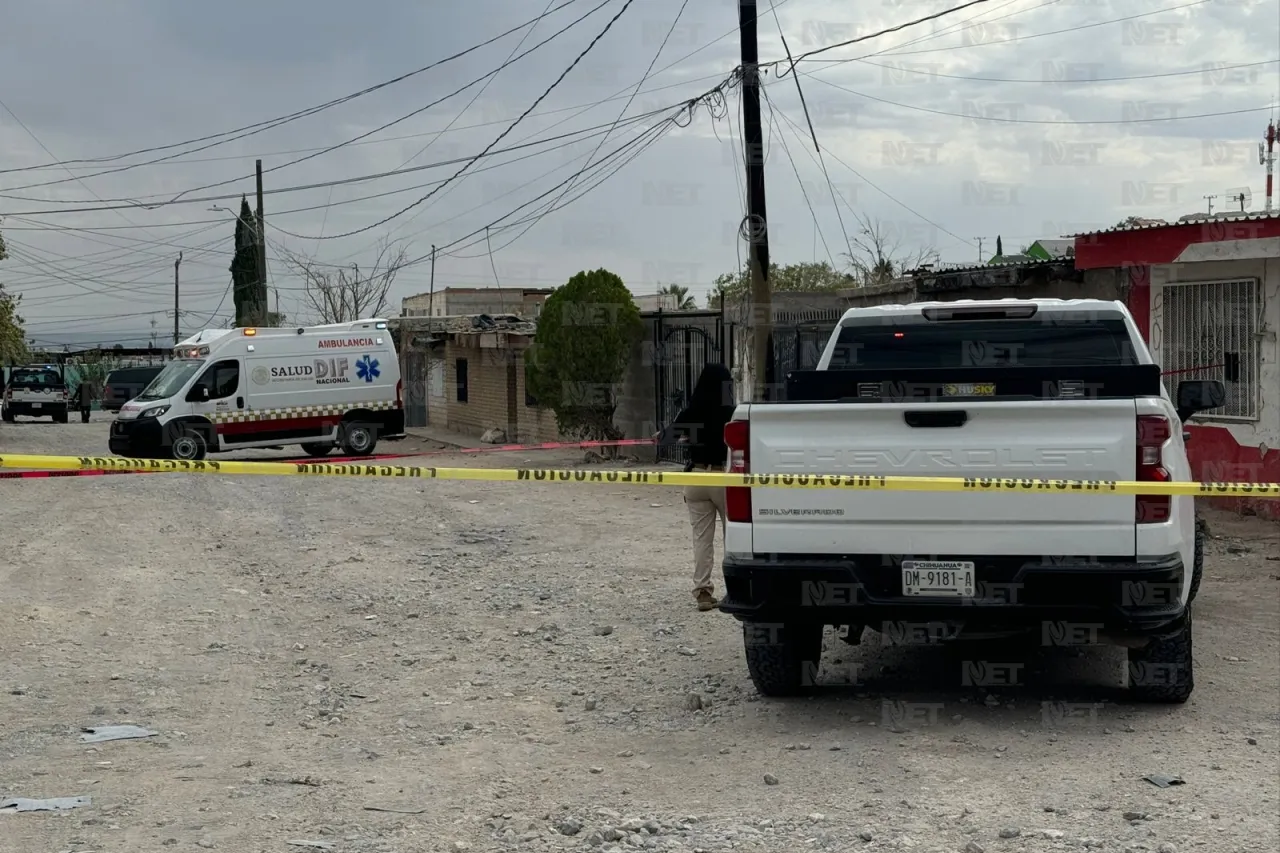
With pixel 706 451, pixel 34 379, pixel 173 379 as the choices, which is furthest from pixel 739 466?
pixel 34 379

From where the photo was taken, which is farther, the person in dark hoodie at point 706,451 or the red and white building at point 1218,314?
the red and white building at point 1218,314

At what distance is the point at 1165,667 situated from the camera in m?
6.43

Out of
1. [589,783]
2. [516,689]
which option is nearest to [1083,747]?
[589,783]

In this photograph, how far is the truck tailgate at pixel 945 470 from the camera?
19.2 feet

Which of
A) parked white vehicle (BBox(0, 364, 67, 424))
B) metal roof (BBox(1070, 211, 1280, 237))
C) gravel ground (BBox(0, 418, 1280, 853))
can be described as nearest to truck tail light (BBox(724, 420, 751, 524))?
gravel ground (BBox(0, 418, 1280, 853))

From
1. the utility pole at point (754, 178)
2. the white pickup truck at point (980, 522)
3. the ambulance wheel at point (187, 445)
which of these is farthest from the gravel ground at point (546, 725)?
the ambulance wheel at point (187, 445)

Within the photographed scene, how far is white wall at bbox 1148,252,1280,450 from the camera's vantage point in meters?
13.6

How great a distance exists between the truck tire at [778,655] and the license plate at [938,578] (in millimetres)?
675

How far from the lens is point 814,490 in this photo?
612 cm

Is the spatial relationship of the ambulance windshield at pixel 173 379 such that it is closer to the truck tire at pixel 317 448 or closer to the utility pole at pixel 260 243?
the truck tire at pixel 317 448

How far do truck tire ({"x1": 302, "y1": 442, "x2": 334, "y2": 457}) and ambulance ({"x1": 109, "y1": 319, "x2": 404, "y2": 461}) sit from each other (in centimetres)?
3

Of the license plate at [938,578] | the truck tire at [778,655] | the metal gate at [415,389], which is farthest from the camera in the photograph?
the metal gate at [415,389]

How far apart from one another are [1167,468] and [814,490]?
1.49 meters

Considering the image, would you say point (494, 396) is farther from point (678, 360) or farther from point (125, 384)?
point (125, 384)
